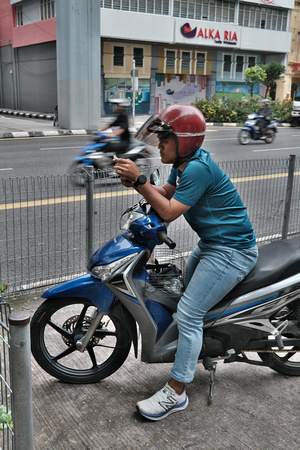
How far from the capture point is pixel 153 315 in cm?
291

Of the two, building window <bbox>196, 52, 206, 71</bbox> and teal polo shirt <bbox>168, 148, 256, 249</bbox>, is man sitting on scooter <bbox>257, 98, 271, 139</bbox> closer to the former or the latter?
teal polo shirt <bbox>168, 148, 256, 249</bbox>

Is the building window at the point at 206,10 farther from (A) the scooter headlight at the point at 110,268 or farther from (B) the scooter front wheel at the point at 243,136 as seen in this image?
(A) the scooter headlight at the point at 110,268

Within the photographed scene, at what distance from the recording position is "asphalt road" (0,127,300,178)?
11.2m

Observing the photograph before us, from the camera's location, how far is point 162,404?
2.81m

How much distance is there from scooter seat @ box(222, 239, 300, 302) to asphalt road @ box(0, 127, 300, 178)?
8082 millimetres

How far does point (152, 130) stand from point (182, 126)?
17 centimetres

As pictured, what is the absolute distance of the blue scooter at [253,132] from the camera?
17.0 meters

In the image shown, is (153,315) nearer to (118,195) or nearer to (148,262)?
(148,262)

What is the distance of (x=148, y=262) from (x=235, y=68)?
126 ft

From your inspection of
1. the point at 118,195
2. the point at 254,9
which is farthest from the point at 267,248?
the point at 254,9

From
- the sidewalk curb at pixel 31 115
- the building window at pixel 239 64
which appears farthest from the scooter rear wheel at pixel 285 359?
the building window at pixel 239 64

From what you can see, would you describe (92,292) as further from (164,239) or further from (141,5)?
(141,5)

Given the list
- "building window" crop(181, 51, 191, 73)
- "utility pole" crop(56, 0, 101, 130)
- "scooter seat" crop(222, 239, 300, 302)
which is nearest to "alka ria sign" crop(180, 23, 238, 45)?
"building window" crop(181, 51, 191, 73)

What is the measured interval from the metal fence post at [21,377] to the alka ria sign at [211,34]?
34.9 metres
